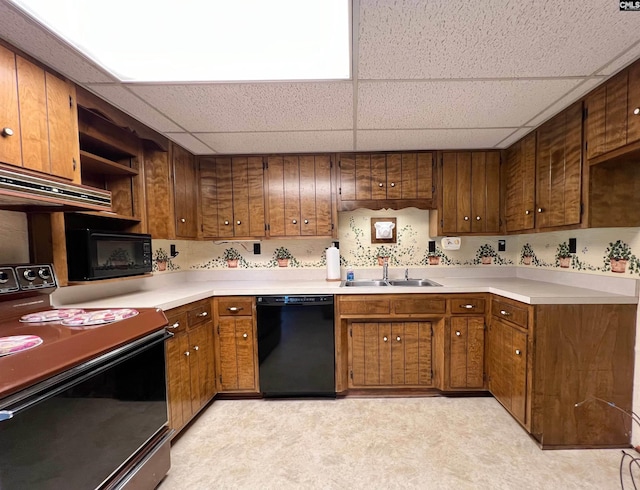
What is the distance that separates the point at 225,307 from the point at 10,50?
1.82 m

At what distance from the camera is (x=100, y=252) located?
5.31 feet

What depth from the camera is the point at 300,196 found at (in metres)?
2.58

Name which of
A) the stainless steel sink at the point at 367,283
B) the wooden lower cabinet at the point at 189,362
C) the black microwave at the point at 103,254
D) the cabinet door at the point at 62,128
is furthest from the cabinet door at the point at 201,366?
the stainless steel sink at the point at 367,283

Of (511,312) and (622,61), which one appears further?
(511,312)

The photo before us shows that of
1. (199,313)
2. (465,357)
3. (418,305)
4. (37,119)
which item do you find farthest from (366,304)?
(37,119)

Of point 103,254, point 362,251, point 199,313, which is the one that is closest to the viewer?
point 103,254

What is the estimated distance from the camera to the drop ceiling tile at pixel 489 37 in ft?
3.44

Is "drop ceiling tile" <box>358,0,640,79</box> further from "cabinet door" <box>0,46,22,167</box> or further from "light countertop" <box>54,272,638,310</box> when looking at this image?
"cabinet door" <box>0,46,22,167</box>

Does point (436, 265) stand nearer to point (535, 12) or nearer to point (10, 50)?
point (535, 12)

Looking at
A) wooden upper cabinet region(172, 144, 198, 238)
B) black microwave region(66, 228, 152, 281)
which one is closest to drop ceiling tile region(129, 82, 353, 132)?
wooden upper cabinet region(172, 144, 198, 238)

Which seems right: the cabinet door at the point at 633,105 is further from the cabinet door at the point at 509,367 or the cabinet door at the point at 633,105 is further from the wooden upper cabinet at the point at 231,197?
the wooden upper cabinet at the point at 231,197

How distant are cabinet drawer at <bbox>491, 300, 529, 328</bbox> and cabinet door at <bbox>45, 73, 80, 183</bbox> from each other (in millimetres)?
2784

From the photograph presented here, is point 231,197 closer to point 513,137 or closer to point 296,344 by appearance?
point 296,344

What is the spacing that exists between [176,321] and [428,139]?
92.8 inches
